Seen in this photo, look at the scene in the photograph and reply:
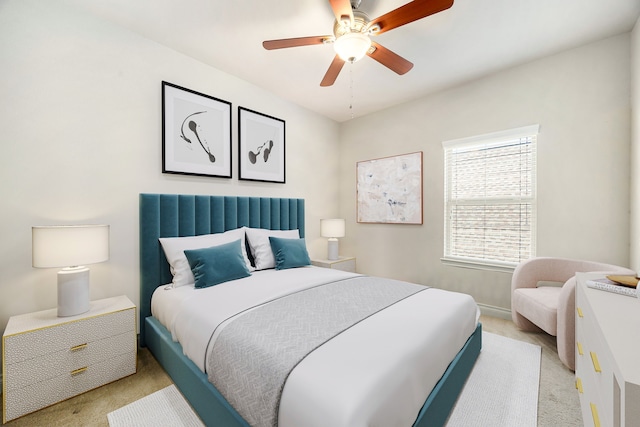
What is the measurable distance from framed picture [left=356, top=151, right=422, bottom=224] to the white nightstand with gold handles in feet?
10.3

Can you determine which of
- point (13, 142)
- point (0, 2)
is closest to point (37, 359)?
point (13, 142)

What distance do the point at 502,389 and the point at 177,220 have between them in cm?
294

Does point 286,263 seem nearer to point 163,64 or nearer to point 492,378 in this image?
point 492,378

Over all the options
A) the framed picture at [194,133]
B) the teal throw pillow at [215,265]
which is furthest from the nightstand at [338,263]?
the framed picture at [194,133]

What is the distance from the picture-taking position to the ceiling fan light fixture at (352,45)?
5.80 ft

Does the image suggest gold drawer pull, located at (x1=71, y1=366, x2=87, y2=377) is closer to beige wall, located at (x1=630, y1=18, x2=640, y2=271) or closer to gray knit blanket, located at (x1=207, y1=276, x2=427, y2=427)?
gray knit blanket, located at (x1=207, y1=276, x2=427, y2=427)

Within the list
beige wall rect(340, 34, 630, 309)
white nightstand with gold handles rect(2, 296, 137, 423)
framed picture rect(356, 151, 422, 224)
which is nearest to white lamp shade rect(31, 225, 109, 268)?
white nightstand with gold handles rect(2, 296, 137, 423)

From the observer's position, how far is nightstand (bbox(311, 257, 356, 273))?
3.65 m

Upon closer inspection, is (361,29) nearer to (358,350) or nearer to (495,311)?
(358,350)

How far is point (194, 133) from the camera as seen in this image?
2.73 meters

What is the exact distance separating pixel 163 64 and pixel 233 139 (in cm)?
92

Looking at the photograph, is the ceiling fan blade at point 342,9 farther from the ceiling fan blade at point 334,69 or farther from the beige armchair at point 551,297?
the beige armchair at point 551,297

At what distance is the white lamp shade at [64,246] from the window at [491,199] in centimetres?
352

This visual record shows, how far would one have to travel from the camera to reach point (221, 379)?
1321mm
